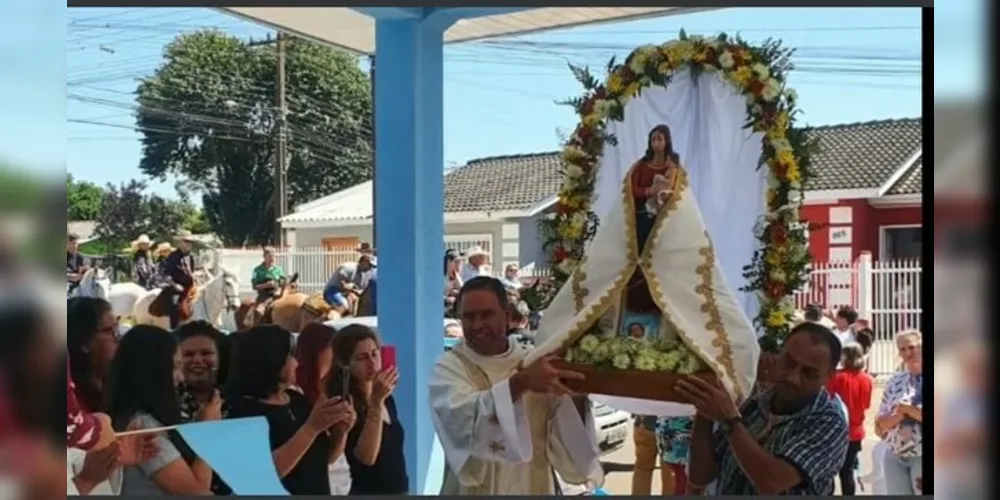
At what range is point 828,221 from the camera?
3969mm

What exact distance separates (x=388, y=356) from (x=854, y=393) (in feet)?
5.78

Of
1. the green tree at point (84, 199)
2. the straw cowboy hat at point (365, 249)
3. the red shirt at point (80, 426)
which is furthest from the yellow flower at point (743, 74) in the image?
the red shirt at point (80, 426)

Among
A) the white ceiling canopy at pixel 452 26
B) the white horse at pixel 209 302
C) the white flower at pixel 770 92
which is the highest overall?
the white ceiling canopy at pixel 452 26

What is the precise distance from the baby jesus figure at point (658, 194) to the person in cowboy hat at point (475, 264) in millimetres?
642

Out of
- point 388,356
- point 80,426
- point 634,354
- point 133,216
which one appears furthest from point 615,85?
point 80,426

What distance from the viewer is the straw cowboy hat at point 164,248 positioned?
13.2 ft

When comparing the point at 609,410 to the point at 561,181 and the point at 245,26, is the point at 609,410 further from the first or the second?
the point at 245,26

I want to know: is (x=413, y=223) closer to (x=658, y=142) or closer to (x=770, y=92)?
(x=658, y=142)

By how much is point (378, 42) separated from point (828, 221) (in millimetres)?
1854

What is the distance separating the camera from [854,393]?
13.0 feet

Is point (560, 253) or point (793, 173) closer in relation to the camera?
point (793, 173)

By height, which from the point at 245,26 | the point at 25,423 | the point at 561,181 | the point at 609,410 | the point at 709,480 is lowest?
the point at 709,480

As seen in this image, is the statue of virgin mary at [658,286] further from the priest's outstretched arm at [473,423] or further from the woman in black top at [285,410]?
the woman in black top at [285,410]
